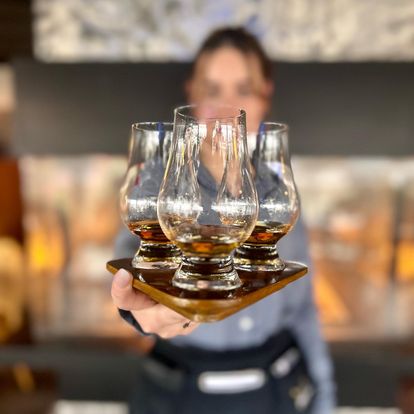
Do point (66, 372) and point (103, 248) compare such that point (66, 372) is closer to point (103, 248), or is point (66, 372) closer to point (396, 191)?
point (103, 248)

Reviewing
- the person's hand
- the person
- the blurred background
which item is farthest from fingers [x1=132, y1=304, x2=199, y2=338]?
the blurred background

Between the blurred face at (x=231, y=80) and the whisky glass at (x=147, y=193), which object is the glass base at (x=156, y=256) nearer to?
the whisky glass at (x=147, y=193)

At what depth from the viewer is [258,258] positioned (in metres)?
0.59

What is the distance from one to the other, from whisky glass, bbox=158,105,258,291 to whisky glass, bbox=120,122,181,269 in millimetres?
84

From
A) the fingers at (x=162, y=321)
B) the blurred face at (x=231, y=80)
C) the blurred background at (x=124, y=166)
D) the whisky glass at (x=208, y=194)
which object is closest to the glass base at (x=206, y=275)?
the whisky glass at (x=208, y=194)

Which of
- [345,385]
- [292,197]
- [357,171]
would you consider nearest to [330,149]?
[357,171]

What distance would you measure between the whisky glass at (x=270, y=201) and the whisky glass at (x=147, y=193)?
0.09m

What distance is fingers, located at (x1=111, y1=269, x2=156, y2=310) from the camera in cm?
55

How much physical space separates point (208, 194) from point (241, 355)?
0.81 metres

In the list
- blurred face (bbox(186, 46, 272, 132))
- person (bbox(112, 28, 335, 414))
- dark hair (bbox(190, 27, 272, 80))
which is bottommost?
person (bbox(112, 28, 335, 414))

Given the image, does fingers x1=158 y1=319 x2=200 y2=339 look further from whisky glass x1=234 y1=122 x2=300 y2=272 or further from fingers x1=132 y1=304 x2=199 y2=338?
whisky glass x1=234 y1=122 x2=300 y2=272

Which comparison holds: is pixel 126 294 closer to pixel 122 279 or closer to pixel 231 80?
pixel 122 279

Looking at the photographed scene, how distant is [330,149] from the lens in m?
1.82

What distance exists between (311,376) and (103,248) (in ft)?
3.40
